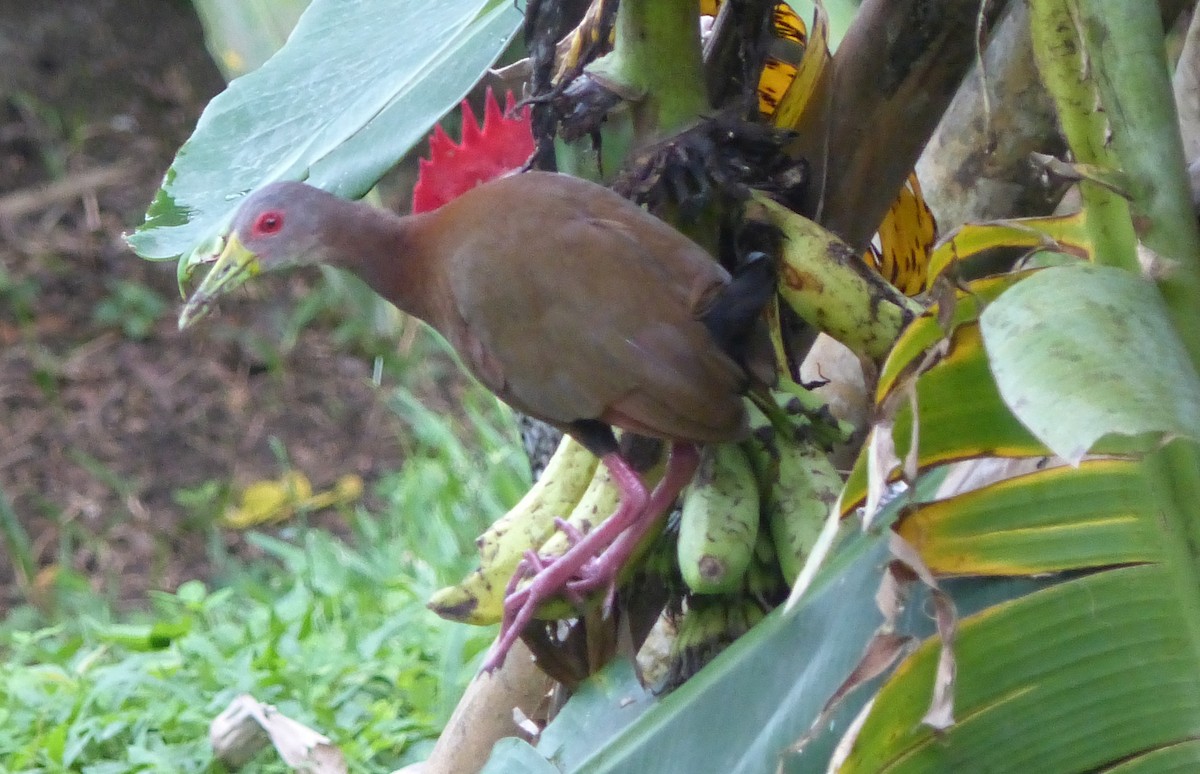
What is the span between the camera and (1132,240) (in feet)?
2.05

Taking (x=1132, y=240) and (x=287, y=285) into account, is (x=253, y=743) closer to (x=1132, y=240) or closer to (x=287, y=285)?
(x=1132, y=240)

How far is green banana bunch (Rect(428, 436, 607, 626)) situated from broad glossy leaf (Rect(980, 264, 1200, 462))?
53 centimetres

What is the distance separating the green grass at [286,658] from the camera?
1.76 m

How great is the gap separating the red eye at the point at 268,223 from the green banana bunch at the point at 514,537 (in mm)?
304

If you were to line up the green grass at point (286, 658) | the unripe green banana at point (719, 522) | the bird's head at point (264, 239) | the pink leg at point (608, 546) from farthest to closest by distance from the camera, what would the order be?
the green grass at point (286, 658) < the bird's head at point (264, 239) < the pink leg at point (608, 546) < the unripe green banana at point (719, 522)

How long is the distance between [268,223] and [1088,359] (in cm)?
71

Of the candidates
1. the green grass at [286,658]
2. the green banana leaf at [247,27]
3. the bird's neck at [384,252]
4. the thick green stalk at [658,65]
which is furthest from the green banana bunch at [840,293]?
the green banana leaf at [247,27]

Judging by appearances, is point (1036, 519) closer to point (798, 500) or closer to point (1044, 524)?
point (1044, 524)

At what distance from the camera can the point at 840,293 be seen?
2.83 feet

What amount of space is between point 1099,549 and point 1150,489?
40 millimetres

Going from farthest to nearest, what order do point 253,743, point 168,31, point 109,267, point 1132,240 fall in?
point 168,31 → point 109,267 → point 253,743 → point 1132,240

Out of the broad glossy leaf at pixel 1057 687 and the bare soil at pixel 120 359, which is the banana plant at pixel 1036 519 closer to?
the broad glossy leaf at pixel 1057 687

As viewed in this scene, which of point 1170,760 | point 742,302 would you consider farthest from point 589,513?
point 1170,760

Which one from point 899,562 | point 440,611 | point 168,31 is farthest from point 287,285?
point 899,562
